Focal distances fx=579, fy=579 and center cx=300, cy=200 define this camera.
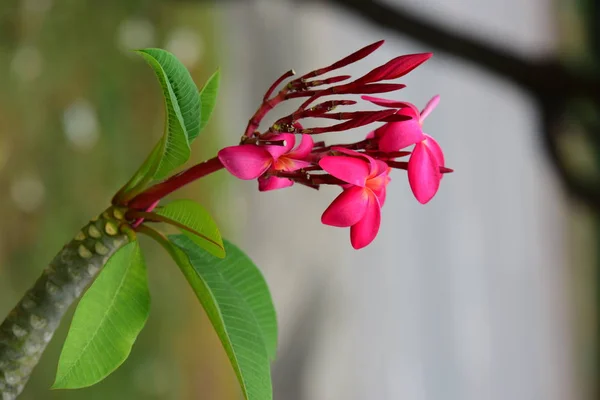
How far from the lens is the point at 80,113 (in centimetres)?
91

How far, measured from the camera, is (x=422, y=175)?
27 cm

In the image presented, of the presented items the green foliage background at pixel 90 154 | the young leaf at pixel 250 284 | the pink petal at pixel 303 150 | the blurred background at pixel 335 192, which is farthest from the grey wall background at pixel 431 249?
the pink petal at pixel 303 150

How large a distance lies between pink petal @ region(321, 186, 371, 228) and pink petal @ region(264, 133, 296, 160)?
0.11ft

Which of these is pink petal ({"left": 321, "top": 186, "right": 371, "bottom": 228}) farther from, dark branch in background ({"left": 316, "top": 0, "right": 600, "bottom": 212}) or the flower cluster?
dark branch in background ({"left": 316, "top": 0, "right": 600, "bottom": 212})

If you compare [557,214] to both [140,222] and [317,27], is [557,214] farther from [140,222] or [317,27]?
[140,222]

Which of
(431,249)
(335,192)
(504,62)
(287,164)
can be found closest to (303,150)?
(287,164)

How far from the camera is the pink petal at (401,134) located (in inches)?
10.2

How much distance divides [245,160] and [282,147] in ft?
0.06

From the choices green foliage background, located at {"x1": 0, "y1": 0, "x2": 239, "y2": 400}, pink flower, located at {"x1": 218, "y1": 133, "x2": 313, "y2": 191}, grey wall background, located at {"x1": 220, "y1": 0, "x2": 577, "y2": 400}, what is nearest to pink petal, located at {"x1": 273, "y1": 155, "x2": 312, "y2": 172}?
pink flower, located at {"x1": 218, "y1": 133, "x2": 313, "y2": 191}

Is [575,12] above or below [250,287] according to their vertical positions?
above

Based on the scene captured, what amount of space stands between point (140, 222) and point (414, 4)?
35.1 inches

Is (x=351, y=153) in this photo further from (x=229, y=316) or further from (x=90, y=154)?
(x=90, y=154)

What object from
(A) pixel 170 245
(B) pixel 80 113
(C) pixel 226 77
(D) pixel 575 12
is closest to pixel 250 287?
(A) pixel 170 245

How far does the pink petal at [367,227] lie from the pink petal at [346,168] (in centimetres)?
2
